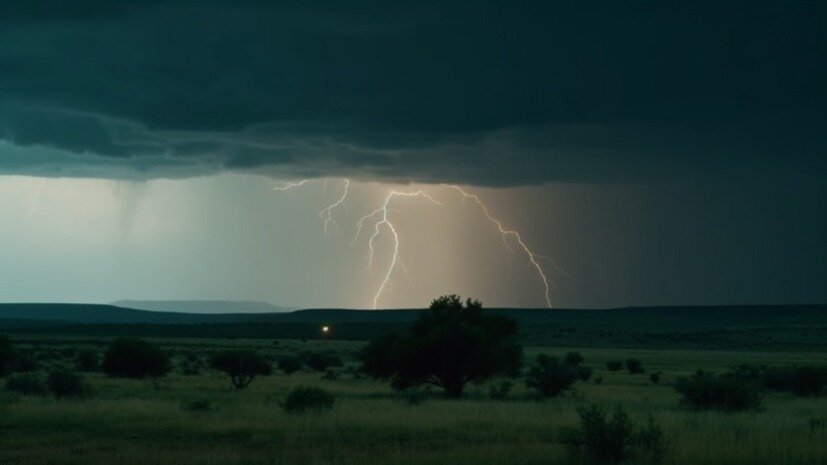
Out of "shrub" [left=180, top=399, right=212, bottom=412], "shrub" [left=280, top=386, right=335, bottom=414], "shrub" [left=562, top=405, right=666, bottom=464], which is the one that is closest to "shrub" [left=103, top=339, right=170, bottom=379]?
"shrub" [left=180, top=399, right=212, bottom=412]

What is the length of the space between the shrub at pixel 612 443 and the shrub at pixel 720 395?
14.7 m

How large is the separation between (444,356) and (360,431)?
19.9 metres

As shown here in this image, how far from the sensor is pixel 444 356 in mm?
49000

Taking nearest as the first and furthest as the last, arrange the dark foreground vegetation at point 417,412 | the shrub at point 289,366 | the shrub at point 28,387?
the dark foreground vegetation at point 417,412, the shrub at point 28,387, the shrub at point 289,366

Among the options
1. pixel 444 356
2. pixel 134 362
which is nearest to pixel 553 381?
pixel 444 356

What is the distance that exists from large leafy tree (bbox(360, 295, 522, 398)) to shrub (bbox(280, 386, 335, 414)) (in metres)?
12.0

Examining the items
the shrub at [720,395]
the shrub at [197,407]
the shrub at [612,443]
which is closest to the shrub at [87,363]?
the shrub at [197,407]

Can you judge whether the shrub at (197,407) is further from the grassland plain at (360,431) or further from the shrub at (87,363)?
the shrub at (87,363)

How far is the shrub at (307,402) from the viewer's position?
114ft

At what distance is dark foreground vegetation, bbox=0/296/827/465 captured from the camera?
939 inches

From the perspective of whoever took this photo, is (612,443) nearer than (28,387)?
Yes

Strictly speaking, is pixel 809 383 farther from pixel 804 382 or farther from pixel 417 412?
pixel 417 412

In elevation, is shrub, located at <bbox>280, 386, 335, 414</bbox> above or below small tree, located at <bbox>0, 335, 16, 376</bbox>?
below

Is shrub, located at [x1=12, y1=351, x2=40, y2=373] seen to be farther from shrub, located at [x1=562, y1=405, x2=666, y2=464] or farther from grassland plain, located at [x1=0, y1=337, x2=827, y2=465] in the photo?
Answer: shrub, located at [x1=562, y1=405, x2=666, y2=464]
